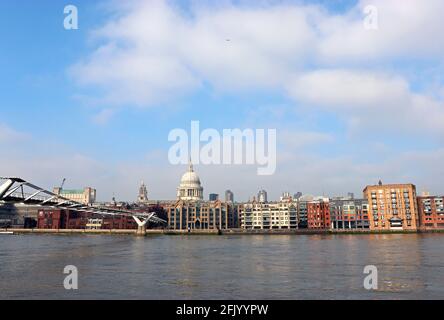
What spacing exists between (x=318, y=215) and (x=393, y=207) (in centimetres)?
2389

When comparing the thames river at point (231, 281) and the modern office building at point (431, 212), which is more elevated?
the modern office building at point (431, 212)

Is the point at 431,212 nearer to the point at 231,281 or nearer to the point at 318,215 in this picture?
the point at 318,215

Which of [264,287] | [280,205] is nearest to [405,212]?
[280,205]

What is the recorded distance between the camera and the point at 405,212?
124312 mm

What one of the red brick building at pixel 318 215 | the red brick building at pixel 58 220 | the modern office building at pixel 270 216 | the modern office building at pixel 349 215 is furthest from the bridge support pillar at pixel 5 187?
the red brick building at pixel 58 220

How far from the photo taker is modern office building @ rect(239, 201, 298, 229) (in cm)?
13950

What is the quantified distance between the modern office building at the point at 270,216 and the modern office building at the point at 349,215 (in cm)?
1399

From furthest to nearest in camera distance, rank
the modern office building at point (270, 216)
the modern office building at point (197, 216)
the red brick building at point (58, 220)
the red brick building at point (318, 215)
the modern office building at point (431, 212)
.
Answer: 1. the red brick building at point (58, 220)
2. the modern office building at point (197, 216)
3. the modern office building at point (270, 216)
4. the red brick building at point (318, 215)
5. the modern office building at point (431, 212)

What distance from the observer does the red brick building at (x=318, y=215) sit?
134 meters

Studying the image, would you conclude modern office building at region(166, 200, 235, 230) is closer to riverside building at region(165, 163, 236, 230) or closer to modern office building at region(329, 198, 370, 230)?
riverside building at region(165, 163, 236, 230)

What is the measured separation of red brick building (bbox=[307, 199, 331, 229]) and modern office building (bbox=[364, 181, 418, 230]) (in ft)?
45.7

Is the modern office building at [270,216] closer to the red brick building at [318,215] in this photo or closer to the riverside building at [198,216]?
the red brick building at [318,215]

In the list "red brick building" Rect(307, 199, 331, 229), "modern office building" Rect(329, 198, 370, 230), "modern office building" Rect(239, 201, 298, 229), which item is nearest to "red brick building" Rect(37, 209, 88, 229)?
"modern office building" Rect(239, 201, 298, 229)
